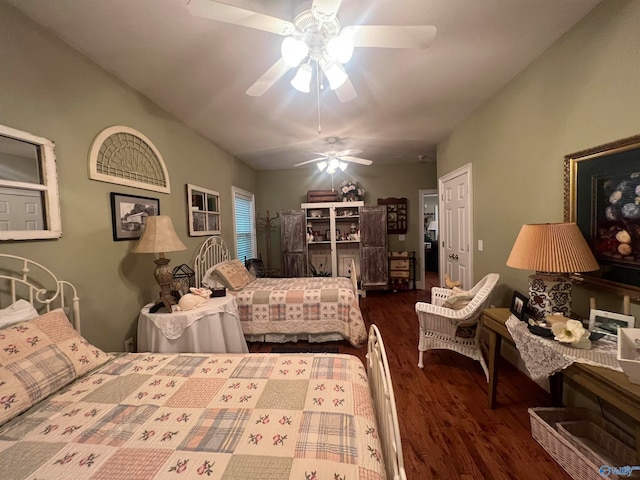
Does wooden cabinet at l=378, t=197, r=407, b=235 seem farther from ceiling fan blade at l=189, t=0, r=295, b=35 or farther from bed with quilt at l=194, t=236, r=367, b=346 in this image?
Answer: ceiling fan blade at l=189, t=0, r=295, b=35

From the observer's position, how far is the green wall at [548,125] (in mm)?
1411

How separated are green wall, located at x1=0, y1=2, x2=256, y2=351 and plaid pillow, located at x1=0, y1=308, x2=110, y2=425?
1.66 feet

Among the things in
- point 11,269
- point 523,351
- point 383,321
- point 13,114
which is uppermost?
point 13,114

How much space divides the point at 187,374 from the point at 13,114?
1677 millimetres

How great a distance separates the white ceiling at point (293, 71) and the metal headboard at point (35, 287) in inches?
55.3

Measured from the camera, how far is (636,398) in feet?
3.28

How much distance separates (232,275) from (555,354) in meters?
2.98

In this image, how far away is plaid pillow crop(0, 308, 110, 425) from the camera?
1.02 m

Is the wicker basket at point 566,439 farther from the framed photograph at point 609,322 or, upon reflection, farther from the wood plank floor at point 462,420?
the framed photograph at point 609,322

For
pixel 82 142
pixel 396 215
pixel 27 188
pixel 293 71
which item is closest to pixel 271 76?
pixel 293 71

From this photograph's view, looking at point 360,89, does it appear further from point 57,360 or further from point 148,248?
point 57,360

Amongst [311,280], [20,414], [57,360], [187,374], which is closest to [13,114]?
[57,360]

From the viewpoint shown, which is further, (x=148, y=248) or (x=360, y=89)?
(x=360, y=89)

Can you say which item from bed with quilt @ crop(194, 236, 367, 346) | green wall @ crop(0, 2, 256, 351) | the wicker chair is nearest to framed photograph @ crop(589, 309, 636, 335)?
the wicker chair
